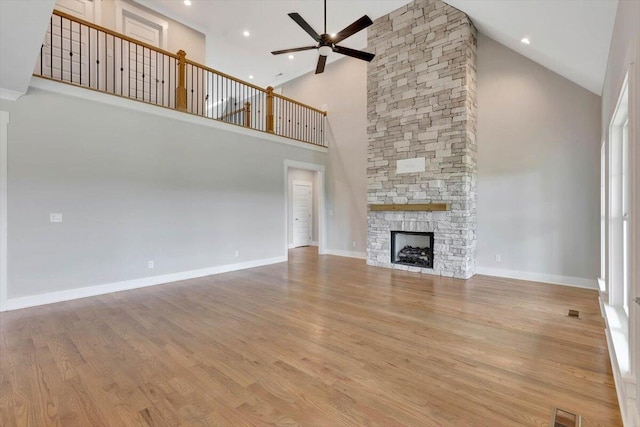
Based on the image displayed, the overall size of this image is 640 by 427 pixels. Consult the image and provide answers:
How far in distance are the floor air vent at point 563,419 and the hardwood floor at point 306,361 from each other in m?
0.05

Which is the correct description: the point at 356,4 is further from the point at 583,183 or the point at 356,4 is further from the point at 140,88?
the point at 583,183

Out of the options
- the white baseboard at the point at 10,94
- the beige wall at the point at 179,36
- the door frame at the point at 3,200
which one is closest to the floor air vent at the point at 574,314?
the door frame at the point at 3,200

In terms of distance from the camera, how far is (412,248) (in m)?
6.19

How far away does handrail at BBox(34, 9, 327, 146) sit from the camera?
190 inches

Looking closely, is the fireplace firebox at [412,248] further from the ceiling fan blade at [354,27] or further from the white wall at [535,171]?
the ceiling fan blade at [354,27]

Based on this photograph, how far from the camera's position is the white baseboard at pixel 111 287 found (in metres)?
3.79

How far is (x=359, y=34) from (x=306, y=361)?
23.6 ft

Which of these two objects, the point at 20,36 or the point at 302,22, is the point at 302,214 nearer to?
the point at 302,22

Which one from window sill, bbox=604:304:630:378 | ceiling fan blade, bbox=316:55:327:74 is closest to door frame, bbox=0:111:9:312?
ceiling fan blade, bbox=316:55:327:74

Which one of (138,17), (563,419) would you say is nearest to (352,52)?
(563,419)

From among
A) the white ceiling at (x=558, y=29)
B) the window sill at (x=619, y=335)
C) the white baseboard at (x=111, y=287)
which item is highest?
the white ceiling at (x=558, y=29)

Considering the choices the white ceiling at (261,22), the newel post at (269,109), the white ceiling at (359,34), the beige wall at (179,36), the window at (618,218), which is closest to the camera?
the window at (618,218)

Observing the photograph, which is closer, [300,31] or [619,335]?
[619,335]

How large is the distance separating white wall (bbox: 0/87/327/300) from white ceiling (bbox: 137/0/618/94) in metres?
2.66
